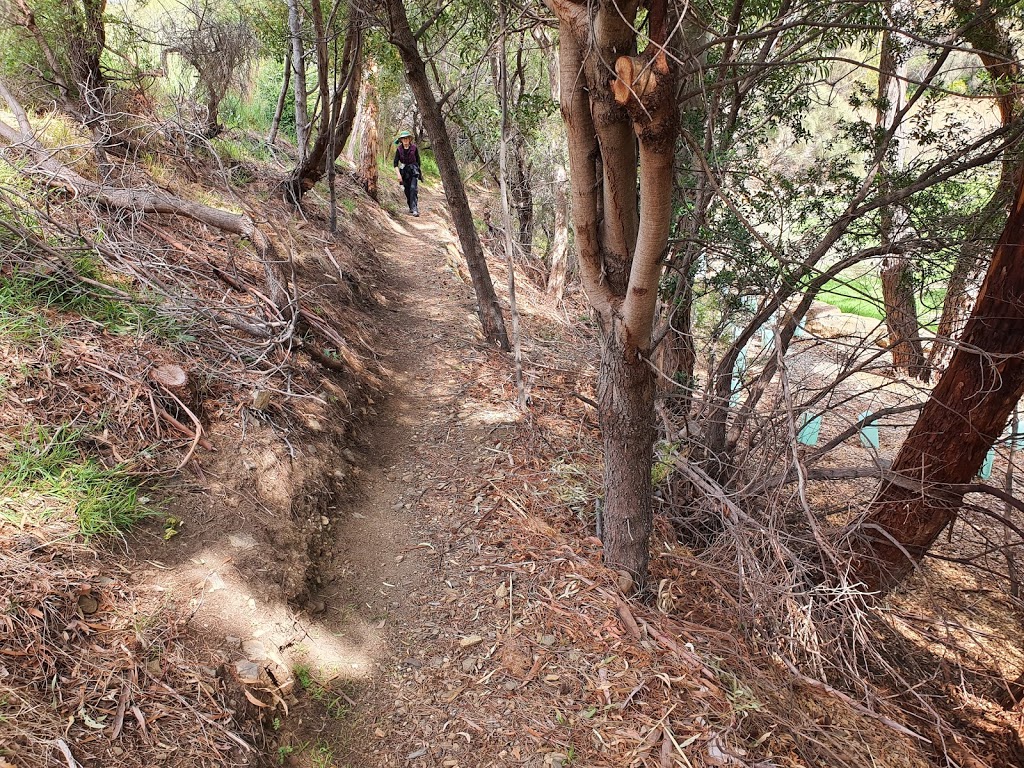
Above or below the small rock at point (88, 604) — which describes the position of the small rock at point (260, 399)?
above

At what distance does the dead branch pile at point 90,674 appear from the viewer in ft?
6.72

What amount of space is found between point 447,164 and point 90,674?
5.57 metres

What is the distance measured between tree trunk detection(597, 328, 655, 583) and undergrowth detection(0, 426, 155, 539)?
2482mm

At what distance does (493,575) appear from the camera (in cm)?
375

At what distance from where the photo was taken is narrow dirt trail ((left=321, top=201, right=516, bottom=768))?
3.00 metres

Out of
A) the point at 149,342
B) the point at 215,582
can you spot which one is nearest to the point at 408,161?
the point at 149,342

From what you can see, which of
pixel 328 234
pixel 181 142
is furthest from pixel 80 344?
pixel 328 234

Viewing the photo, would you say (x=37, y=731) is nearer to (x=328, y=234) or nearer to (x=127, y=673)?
(x=127, y=673)

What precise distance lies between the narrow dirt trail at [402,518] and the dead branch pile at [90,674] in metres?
0.72

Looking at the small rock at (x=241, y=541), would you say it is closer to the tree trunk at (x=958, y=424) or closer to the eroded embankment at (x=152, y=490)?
the eroded embankment at (x=152, y=490)

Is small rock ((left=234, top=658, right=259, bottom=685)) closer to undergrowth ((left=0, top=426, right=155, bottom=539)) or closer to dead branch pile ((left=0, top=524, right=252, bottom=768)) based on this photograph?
dead branch pile ((left=0, top=524, right=252, bottom=768))

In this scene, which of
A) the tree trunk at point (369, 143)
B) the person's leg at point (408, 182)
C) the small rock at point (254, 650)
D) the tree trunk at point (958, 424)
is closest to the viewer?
the small rock at point (254, 650)

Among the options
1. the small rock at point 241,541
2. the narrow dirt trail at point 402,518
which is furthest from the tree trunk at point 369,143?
the small rock at point 241,541

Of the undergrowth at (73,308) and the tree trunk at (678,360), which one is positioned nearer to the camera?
the undergrowth at (73,308)
